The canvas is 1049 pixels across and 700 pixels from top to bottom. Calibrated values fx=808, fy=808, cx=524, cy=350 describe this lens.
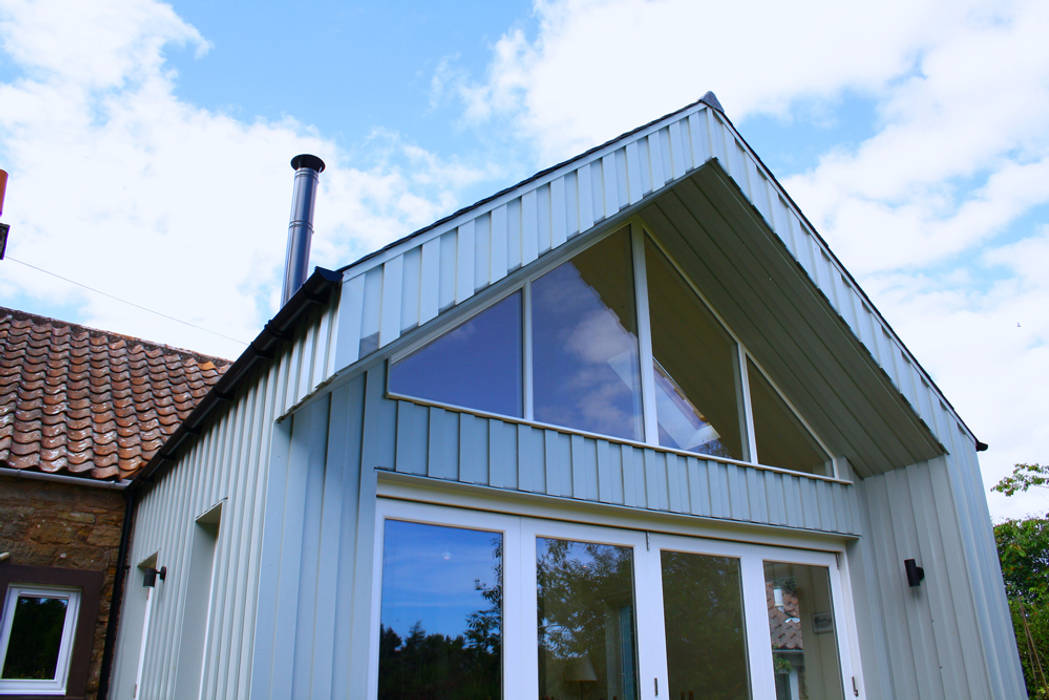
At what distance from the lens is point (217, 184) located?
44.9 feet

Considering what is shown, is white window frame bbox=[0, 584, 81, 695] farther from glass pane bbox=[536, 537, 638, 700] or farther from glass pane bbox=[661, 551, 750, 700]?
glass pane bbox=[661, 551, 750, 700]

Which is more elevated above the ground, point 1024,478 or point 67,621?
point 1024,478

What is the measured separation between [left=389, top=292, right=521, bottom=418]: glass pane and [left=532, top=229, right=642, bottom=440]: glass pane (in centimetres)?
Result: 18

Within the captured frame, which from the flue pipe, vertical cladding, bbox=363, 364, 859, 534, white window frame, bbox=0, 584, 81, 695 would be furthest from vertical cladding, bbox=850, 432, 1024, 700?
white window frame, bbox=0, 584, 81, 695

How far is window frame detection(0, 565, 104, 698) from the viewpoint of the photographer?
222 inches

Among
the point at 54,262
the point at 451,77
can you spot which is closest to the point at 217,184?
the point at 54,262

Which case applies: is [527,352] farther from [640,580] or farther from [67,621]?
[67,621]

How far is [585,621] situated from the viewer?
4742 millimetres

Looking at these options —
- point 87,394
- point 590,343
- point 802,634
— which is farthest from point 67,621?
point 802,634

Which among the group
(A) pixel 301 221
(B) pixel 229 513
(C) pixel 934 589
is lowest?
→ (C) pixel 934 589

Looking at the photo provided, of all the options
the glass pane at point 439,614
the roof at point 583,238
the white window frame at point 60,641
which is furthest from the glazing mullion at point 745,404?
the white window frame at point 60,641

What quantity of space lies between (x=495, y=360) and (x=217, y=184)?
10493mm

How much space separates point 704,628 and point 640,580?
617 millimetres

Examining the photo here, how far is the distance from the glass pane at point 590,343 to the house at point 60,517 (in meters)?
3.50
